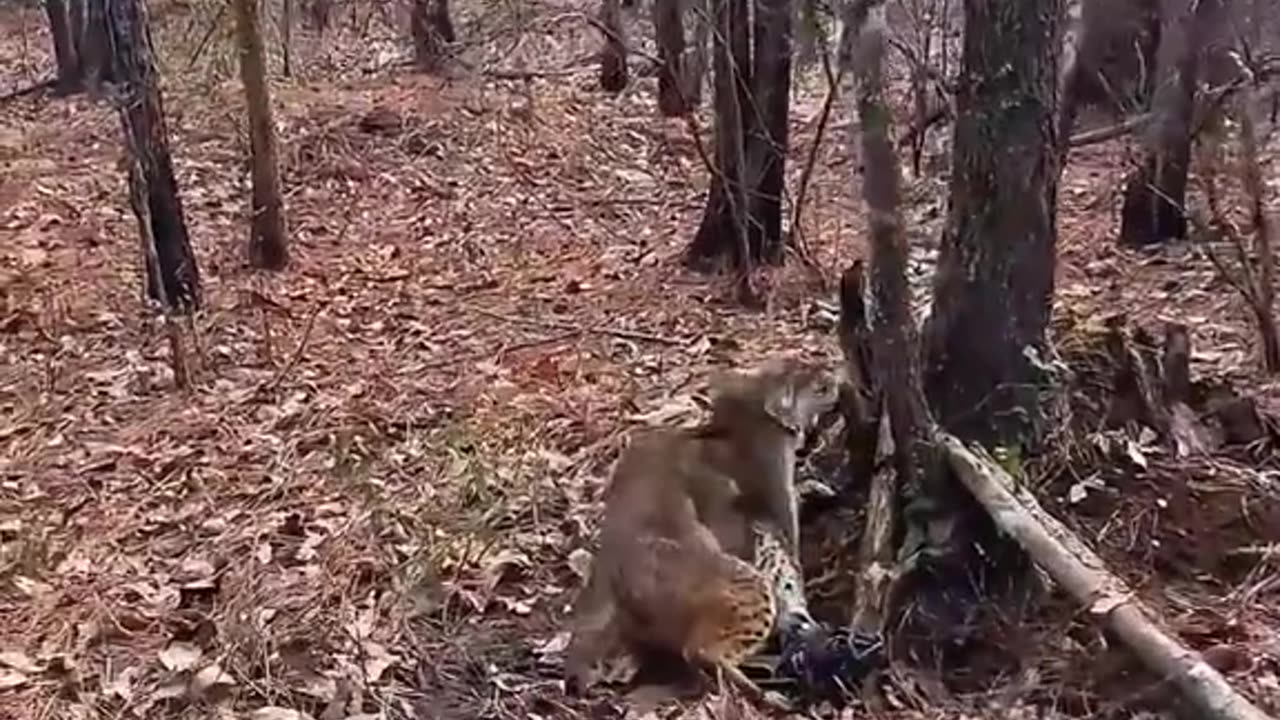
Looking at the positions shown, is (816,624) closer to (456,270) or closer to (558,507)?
(558,507)

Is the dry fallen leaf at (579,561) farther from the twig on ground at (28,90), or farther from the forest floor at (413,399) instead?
the twig on ground at (28,90)

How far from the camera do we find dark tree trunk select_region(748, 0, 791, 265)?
31.2 ft

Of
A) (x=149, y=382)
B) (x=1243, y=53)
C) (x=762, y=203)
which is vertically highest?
(x=1243, y=53)

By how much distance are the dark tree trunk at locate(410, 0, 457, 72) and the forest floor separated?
2.26 feet

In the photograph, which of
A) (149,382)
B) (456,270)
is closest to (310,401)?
(149,382)

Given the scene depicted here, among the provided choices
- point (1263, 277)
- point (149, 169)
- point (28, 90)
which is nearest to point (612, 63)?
point (28, 90)

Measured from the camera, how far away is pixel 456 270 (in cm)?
1057

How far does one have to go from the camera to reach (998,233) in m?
4.90

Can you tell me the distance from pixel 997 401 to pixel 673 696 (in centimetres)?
144

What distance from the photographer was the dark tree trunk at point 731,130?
9.41m

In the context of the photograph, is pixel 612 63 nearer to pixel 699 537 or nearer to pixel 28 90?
pixel 28 90

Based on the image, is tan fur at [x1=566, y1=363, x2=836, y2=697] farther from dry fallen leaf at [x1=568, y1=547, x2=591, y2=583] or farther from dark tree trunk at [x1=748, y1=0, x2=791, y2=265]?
dark tree trunk at [x1=748, y1=0, x2=791, y2=265]

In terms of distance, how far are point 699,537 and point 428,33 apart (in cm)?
1221

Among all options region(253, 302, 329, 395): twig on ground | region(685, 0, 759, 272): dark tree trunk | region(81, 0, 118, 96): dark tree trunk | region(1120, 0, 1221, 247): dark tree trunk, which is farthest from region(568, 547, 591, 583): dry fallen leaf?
region(81, 0, 118, 96): dark tree trunk
